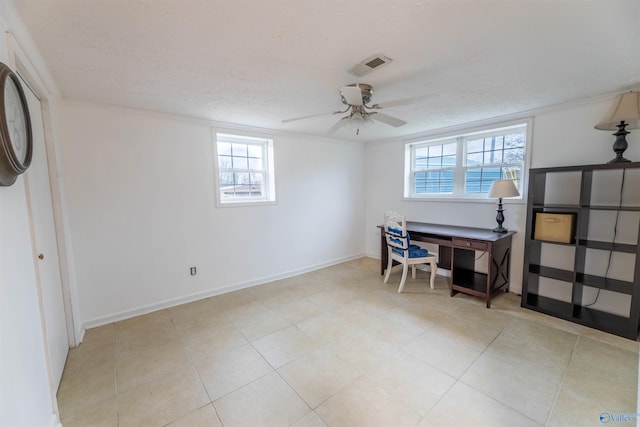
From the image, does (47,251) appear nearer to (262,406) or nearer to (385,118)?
(262,406)

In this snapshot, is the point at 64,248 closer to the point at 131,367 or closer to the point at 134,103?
the point at 131,367

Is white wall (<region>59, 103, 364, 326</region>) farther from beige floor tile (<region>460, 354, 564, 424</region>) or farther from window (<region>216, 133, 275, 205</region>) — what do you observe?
beige floor tile (<region>460, 354, 564, 424</region>)

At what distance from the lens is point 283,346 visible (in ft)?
7.50

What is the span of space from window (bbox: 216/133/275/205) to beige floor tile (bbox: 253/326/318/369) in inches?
72.9

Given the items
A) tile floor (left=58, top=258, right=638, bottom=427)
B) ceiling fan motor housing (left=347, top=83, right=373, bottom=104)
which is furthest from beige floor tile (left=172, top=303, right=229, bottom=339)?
ceiling fan motor housing (left=347, top=83, right=373, bottom=104)

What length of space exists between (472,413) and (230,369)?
1.70 meters

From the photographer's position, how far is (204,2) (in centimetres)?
121

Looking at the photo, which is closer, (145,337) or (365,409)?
(365,409)

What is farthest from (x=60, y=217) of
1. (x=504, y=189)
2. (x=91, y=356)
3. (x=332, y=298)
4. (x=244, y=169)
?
(x=504, y=189)

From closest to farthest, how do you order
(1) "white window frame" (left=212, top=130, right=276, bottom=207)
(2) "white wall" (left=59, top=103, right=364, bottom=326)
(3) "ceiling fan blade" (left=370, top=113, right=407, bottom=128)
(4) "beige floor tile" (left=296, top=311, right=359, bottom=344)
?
(3) "ceiling fan blade" (left=370, top=113, right=407, bottom=128)
(4) "beige floor tile" (left=296, top=311, right=359, bottom=344)
(2) "white wall" (left=59, top=103, right=364, bottom=326)
(1) "white window frame" (left=212, top=130, right=276, bottom=207)

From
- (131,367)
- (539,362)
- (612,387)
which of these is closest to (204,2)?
(131,367)

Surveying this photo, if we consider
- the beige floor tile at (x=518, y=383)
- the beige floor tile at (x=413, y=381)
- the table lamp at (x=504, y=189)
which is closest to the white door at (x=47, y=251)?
the beige floor tile at (x=413, y=381)

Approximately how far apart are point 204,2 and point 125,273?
2.78m

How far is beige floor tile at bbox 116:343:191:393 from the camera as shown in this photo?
1907 millimetres
